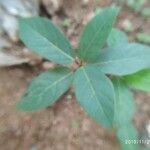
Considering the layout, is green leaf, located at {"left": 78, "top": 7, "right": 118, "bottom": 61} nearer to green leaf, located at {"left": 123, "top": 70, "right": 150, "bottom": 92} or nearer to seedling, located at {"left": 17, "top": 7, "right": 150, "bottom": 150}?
seedling, located at {"left": 17, "top": 7, "right": 150, "bottom": 150}

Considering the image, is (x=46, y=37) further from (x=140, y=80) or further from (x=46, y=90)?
(x=140, y=80)

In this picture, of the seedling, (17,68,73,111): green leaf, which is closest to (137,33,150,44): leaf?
the seedling

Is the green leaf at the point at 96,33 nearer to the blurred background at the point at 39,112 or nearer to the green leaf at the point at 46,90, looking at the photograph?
the green leaf at the point at 46,90

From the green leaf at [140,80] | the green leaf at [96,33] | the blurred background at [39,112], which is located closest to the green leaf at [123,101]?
the green leaf at [140,80]

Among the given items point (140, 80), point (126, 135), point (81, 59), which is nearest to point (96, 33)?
point (81, 59)

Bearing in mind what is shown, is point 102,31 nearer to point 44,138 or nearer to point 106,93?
point 106,93
